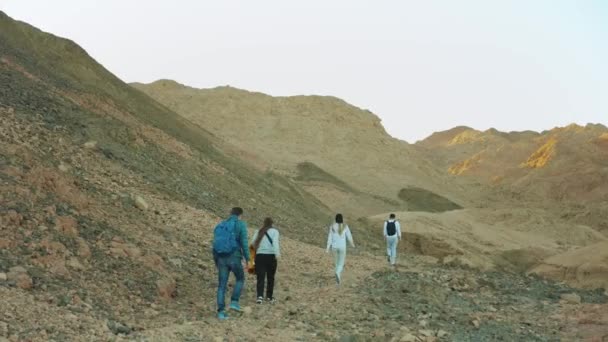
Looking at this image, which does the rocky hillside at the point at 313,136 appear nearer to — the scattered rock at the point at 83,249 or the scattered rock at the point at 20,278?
the scattered rock at the point at 83,249

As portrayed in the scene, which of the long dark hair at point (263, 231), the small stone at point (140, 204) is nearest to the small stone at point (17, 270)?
the long dark hair at point (263, 231)

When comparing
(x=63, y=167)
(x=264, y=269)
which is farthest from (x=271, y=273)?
(x=63, y=167)

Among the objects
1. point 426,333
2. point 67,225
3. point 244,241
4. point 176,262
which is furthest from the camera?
point 176,262

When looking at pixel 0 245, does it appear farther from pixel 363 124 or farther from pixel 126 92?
pixel 363 124

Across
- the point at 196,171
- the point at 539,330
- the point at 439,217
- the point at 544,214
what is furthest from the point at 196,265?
the point at 544,214

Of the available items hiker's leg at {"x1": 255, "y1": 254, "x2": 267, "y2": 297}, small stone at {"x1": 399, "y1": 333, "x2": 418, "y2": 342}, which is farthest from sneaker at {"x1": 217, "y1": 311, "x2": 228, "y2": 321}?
small stone at {"x1": 399, "y1": 333, "x2": 418, "y2": 342}

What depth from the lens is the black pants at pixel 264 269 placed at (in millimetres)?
9203

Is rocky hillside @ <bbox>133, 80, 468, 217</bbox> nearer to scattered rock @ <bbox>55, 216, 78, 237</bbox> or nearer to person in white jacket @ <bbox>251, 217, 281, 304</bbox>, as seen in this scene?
person in white jacket @ <bbox>251, 217, 281, 304</bbox>

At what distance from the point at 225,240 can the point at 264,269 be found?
1.27 meters

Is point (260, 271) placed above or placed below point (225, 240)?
below

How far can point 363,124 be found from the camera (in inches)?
2420

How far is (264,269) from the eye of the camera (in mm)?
9219

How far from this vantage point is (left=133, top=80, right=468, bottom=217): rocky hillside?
49.1m

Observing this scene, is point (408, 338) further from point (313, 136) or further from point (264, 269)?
point (313, 136)
